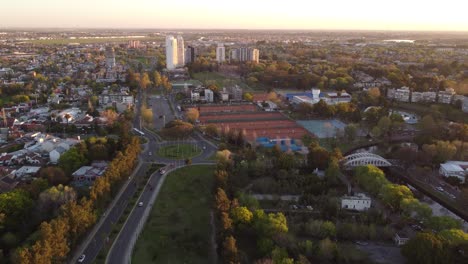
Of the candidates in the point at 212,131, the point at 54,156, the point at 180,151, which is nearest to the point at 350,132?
the point at 212,131

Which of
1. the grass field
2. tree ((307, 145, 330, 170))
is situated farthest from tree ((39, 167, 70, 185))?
the grass field

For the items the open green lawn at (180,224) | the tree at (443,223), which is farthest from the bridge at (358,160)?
the open green lawn at (180,224)

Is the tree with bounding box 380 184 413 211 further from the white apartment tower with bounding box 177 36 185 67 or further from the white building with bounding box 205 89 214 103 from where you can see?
the white apartment tower with bounding box 177 36 185 67

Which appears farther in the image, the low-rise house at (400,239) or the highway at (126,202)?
the low-rise house at (400,239)

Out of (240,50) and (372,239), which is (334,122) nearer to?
(372,239)

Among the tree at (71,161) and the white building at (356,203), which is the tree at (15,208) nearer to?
the tree at (71,161)

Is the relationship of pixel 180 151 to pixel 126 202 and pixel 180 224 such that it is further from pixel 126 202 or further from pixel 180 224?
pixel 180 224
